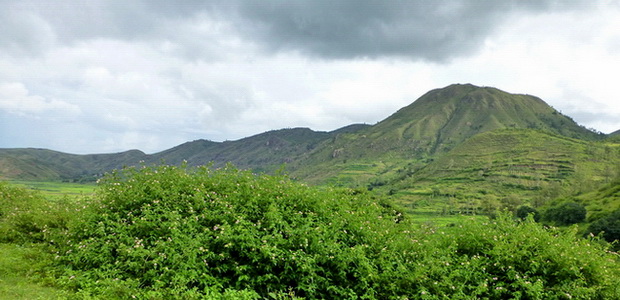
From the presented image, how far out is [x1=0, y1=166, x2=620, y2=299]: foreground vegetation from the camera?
762 centimetres

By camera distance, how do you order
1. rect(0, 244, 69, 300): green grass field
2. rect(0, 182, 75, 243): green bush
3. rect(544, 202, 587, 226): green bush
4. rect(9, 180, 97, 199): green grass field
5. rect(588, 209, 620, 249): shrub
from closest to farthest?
rect(0, 244, 69, 300): green grass field < rect(0, 182, 75, 243): green bush < rect(9, 180, 97, 199): green grass field < rect(588, 209, 620, 249): shrub < rect(544, 202, 587, 226): green bush

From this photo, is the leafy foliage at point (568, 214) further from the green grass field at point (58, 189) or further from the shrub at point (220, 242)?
the green grass field at point (58, 189)

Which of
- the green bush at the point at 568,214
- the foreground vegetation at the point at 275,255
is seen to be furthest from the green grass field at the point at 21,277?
the green bush at the point at 568,214

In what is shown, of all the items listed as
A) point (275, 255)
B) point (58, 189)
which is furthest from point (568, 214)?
point (58, 189)

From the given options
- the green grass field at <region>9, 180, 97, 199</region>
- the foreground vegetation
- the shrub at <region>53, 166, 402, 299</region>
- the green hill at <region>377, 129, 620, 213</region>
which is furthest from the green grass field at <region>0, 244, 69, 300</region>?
the green hill at <region>377, 129, 620, 213</region>

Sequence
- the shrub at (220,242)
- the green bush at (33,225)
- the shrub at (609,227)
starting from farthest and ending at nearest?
the shrub at (609,227)
the green bush at (33,225)
the shrub at (220,242)

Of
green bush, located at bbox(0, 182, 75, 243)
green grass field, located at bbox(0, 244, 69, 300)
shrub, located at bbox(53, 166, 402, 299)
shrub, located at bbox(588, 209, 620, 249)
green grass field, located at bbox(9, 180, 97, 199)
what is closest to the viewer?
green grass field, located at bbox(0, 244, 69, 300)

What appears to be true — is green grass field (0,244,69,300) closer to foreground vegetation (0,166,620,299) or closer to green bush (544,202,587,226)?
foreground vegetation (0,166,620,299)

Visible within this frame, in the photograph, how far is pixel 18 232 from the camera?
38.4ft

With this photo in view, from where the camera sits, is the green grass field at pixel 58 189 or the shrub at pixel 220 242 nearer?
the shrub at pixel 220 242

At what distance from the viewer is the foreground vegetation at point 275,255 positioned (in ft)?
25.0

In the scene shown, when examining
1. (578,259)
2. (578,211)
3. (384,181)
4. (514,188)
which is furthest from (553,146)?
(578,259)

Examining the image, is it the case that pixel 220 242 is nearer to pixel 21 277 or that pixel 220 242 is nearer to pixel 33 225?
pixel 21 277

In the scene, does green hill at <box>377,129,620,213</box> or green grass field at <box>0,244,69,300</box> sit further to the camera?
green hill at <box>377,129,620,213</box>
